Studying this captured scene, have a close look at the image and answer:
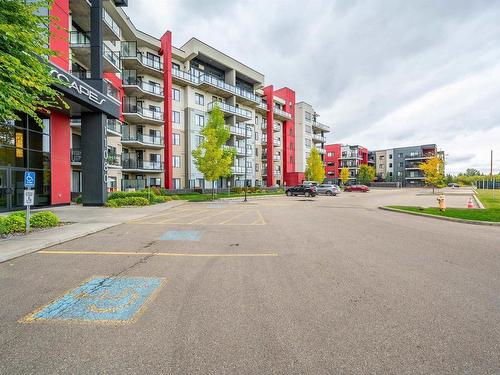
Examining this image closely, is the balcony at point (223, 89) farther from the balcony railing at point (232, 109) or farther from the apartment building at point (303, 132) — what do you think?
the apartment building at point (303, 132)

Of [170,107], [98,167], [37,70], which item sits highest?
[170,107]

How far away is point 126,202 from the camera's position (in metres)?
18.8

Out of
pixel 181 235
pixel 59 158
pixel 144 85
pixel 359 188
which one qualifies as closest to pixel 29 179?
pixel 181 235

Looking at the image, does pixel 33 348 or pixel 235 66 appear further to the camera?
pixel 235 66

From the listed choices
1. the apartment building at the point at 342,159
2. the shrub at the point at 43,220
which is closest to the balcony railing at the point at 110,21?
the shrub at the point at 43,220

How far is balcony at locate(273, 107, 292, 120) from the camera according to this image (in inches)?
2025

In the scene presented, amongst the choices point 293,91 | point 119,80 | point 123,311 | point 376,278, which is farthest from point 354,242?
point 293,91

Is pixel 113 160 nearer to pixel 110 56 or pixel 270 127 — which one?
pixel 110 56

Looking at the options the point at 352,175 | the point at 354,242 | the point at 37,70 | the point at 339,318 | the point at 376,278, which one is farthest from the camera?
the point at 352,175

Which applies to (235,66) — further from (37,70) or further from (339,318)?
(339,318)

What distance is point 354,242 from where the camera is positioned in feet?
25.4

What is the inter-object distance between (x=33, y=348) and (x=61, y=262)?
3.68m

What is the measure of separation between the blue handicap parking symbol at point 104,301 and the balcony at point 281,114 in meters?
50.3

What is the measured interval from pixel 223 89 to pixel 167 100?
980cm
